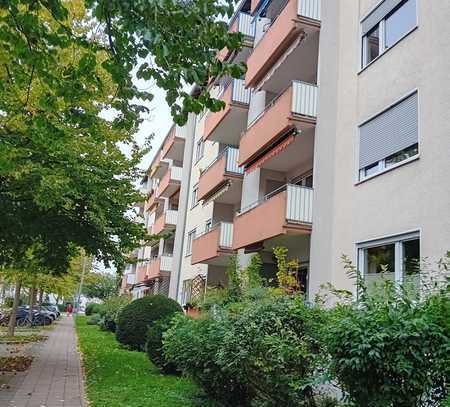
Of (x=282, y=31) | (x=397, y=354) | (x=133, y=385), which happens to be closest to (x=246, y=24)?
(x=282, y=31)

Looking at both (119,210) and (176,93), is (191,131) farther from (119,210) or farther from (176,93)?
(176,93)

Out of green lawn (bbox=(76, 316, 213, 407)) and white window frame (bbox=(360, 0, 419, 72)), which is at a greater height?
white window frame (bbox=(360, 0, 419, 72))

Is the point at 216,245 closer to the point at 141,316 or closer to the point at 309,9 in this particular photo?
the point at 141,316

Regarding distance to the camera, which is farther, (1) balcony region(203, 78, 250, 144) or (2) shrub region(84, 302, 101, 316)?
(2) shrub region(84, 302, 101, 316)

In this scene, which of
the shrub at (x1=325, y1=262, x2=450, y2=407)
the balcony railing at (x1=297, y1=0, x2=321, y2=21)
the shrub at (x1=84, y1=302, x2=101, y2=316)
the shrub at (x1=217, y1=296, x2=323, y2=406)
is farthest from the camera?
the shrub at (x1=84, y1=302, x2=101, y2=316)

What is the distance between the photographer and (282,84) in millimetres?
18047

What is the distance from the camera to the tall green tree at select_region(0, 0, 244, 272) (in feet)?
15.7

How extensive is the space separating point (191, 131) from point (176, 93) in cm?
2816

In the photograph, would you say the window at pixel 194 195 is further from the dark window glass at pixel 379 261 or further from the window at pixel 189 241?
the dark window glass at pixel 379 261

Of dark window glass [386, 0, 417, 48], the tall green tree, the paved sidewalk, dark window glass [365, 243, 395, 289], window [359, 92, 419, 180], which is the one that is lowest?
the paved sidewalk

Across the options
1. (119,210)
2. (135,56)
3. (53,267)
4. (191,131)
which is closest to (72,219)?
(119,210)

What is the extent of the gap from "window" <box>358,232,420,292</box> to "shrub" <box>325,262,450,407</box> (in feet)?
13.8

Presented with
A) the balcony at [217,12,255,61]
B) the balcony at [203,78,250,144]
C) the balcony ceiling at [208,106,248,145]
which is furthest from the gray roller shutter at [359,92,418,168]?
the balcony at [217,12,255,61]

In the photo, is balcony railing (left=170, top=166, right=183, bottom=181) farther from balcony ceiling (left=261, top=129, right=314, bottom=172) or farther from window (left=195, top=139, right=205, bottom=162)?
balcony ceiling (left=261, top=129, right=314, bottom=172)
